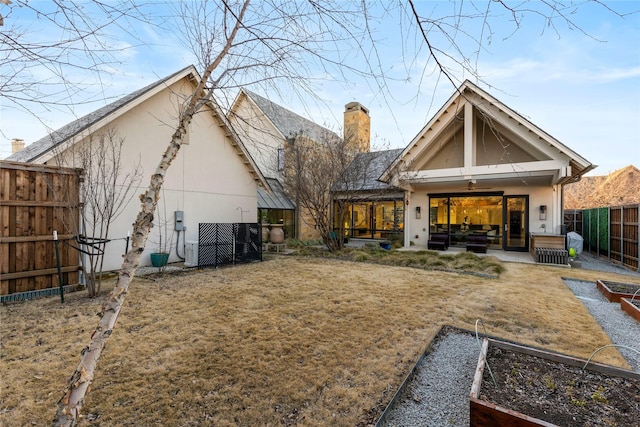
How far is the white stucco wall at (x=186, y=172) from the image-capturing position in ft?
31.4

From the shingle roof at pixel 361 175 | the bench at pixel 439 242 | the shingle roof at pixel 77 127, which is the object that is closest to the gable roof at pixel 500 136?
the shingle roof at pixel 361 175

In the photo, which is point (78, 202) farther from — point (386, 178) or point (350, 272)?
point (386, 178)

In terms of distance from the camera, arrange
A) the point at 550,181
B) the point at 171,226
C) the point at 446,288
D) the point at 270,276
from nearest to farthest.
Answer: the point at 446,288, the point at 270,276, the point at 171,226, the point at 550,181

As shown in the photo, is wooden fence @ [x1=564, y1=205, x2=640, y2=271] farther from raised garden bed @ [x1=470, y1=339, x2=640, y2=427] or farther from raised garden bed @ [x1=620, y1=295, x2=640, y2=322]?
raised garden bed @ [x1=470, y1=339, x2=640, y2=427]

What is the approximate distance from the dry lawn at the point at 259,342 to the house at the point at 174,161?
3.43m

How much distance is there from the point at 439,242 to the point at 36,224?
14.3m

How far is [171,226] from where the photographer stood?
11.0m

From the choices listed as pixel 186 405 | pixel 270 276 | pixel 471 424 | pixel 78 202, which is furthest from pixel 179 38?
pixel 270 276

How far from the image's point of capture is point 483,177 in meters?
12.2

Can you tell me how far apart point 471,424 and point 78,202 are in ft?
27.0

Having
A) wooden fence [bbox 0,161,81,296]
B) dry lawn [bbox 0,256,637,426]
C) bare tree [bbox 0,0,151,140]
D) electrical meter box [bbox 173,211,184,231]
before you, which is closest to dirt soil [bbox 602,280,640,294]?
dry lawn [bbox 0,256,637,426]

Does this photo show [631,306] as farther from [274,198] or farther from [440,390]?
[274,198]

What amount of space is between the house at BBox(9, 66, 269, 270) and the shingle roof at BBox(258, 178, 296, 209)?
120 cm

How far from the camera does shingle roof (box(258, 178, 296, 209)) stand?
15.9 meters
